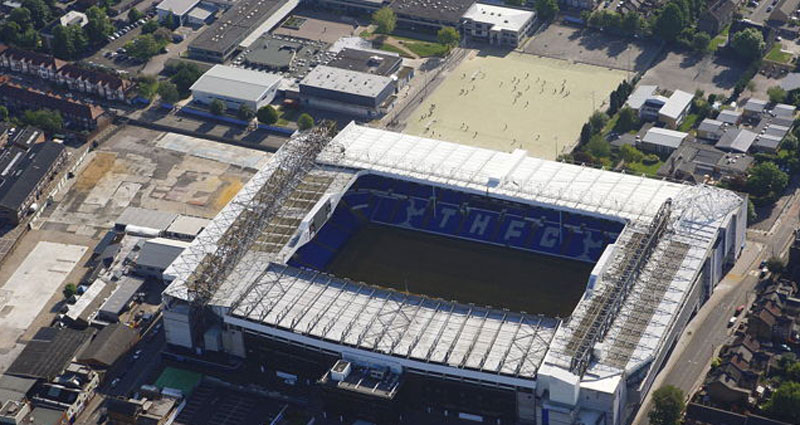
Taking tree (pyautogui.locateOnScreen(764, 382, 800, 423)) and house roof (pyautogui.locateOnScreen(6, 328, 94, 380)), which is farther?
house roof (pyautogui.locateOnScreen(6, 328, 94, 380))

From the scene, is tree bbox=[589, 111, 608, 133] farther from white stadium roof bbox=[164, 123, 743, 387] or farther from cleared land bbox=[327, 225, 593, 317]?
cleared land bbox=[327, 225, 593, 317]

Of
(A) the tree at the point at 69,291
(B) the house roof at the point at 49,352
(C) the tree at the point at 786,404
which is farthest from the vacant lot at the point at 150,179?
(C) the tree at the point at 786,404

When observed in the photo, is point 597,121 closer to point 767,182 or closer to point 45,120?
point 767,182

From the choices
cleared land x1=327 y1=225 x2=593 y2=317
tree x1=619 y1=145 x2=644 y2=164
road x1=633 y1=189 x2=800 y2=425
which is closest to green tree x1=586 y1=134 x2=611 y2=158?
tree x1=619 y1=145 x2=644 y2=164

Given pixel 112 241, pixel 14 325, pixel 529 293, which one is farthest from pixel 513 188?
pixel 14 325

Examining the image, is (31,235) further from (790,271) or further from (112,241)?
(790,271)

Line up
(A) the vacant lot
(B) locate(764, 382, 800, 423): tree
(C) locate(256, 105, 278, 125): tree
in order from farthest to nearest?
(C) locate(256, 105, 278, 125): tree
(A) the vacant lot
(B) locate(764, 382, 800, 423): tree
